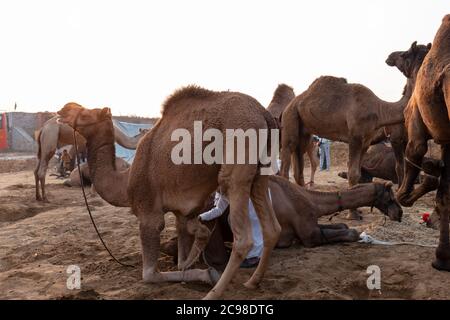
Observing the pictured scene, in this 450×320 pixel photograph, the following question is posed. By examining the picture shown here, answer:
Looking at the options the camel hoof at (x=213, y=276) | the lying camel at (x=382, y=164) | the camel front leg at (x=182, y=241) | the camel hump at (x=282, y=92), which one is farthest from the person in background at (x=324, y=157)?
the camel hoof at (x=213, y=276)

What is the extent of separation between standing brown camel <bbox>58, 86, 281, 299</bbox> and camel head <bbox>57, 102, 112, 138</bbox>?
0.01 metres

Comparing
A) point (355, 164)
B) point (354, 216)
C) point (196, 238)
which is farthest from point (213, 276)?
point (355, 164)

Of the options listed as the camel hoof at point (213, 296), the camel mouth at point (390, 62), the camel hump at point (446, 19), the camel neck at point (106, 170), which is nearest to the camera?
the camel hoof at point (213, 296)

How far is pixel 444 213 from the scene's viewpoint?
14.7 ft

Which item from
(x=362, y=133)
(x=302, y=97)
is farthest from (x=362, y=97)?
(x=302, y=97)

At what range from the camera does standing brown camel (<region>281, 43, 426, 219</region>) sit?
785cm

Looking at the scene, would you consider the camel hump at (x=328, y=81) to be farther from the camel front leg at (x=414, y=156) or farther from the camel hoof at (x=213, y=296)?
the camel hoof at (x=213, y=296)

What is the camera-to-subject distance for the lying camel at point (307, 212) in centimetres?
525

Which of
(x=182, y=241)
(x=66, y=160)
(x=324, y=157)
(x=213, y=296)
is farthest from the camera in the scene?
(x=324, y=157)

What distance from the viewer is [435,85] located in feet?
12.8

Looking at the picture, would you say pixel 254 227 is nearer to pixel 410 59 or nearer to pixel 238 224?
pixel 238 224

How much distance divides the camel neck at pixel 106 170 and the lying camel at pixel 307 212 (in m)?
0.84

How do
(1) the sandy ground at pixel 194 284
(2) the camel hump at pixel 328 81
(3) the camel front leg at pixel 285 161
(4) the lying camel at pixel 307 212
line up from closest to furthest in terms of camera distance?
(1) the sandy ground at pixel 194 284 → (4) the lying camel at pixel 307 212 → (2) the camel hump at pixel 328 81 → (3) the camel front leg at pixel 285 161

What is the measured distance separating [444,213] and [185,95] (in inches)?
111
